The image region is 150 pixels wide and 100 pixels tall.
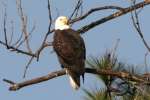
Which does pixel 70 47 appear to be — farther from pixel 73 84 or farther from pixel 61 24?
pixel 61 24

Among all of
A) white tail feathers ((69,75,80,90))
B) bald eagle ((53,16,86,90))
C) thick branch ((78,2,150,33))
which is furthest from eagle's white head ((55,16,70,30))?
white tail feathers ((69,75,80,90))

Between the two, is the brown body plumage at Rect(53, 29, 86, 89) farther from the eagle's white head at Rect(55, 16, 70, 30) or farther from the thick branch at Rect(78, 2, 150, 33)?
the eagle's white head at Rect(55, 16, 70, 30)

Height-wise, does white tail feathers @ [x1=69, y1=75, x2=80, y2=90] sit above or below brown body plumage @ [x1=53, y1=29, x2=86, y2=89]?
below

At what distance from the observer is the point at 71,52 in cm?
452

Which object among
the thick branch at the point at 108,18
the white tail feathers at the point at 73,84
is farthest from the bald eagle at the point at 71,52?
the thick branch at the point at 108,18

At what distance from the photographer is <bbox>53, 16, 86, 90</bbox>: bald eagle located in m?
4.31

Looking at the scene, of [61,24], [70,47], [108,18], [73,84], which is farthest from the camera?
[61,24]

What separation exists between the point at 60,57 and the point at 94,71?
782mm

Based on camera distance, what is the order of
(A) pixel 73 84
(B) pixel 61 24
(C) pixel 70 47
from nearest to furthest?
(A) pixel 73 84, (C) pixel 70 47, (B) pixel 61 24

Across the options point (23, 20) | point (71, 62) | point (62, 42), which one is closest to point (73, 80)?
point (71, 62)

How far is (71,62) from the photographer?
14.6 ft

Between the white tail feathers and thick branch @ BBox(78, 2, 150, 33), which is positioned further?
thick branch @ BBox(78, 2, 150, 33)

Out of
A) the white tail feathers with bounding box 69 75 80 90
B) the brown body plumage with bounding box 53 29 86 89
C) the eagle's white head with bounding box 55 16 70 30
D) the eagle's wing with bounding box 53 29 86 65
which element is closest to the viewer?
the white tail feathers with bounding box 69 75 80 90

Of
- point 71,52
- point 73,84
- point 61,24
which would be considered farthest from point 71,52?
→ point 61,24
